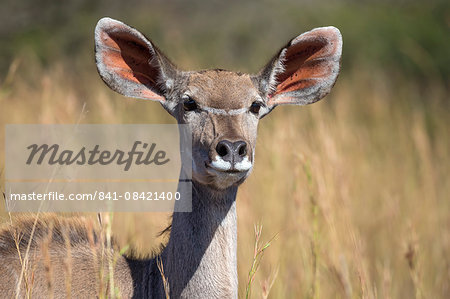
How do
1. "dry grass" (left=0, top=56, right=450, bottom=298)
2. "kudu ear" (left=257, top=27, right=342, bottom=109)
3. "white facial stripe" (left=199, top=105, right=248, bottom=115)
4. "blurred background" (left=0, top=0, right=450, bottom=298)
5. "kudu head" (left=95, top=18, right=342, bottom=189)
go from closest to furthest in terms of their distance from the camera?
"kudu head" (left=95, top=18, right=342, bottom=189), "white facial stripe" (left=199, top=105, right=248, bottom=115), "kudu ear" (left=257, top=27, right=342, bottom=109), "dry grass" (left=0, top=56, right=450, bottom=298), "blurred background" (left=0, top=0, right=450, bottom=298)

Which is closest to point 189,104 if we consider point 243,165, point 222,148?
point 222,148

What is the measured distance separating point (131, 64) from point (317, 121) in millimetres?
2879

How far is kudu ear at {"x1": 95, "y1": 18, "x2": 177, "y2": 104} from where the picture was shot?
3582 mm

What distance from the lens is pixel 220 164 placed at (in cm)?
309

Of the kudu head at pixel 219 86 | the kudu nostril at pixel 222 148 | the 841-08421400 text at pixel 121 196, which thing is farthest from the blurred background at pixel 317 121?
the kudu nostril at pixel 222 148

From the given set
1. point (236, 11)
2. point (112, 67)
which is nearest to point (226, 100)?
point (112, 67)

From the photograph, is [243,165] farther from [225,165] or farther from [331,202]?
[331,202]

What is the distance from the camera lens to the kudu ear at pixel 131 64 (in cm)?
358

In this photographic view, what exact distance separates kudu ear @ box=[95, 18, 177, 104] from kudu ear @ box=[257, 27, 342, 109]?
638mm

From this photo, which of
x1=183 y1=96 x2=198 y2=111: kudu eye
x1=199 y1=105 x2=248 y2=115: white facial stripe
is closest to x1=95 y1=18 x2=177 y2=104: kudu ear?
x1=183 y1=96 x2=198 y2=111: kudu eye

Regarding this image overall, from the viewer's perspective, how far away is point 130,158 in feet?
17.9

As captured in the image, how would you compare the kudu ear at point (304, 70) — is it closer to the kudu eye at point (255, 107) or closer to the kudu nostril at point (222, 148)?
the kudu eye at point (255, 107)

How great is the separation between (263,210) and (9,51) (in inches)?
323

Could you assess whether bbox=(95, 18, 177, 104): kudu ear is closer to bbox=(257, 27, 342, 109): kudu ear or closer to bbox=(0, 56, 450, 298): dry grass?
bbox=(257, 27, 342, 109): kudu ear
